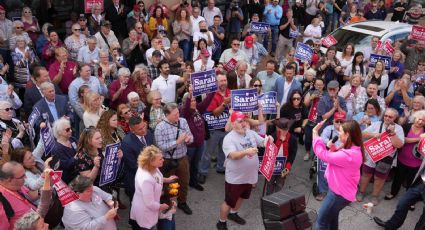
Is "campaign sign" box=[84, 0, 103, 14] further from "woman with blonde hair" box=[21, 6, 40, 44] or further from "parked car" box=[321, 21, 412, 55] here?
"parked car" box=[321, 21, 412, 55]

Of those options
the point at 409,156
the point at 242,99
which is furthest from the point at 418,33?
the point at 242,99

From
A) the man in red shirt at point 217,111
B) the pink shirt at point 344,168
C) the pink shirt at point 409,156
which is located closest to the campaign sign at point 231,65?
the man in red shirt at point 217,111

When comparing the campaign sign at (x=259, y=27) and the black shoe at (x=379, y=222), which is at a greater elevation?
the campaign sign at (x=259, y=27)

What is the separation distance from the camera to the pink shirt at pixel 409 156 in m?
6.92

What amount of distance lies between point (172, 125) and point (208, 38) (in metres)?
5.16

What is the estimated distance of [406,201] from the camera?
596 cm

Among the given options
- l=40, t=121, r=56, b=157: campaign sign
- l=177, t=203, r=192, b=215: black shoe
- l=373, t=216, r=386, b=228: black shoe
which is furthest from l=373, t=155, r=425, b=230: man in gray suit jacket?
l=40, t=121, r=56, b=157: campaign sign

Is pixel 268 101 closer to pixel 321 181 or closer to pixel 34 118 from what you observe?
pixel 321 181

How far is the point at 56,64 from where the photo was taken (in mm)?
7984

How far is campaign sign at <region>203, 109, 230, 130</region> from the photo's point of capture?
284 inches

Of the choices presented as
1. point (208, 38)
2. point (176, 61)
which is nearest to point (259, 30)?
point (208, 38)

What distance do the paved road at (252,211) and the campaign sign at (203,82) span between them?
1571 millimetres

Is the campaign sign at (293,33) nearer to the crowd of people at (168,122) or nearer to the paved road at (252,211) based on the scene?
the crowd of people at (168,122)

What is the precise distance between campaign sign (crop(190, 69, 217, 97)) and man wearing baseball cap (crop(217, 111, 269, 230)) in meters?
1.20
